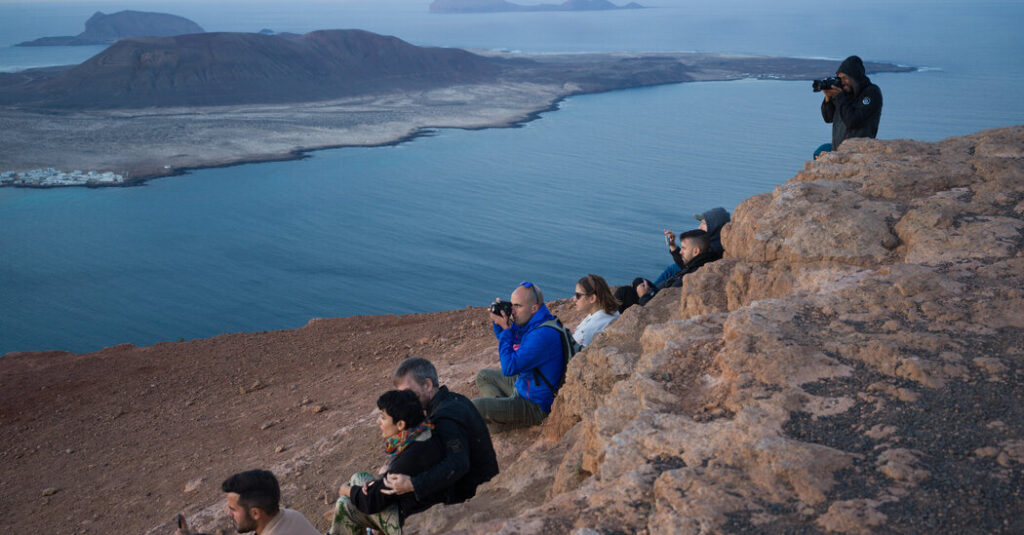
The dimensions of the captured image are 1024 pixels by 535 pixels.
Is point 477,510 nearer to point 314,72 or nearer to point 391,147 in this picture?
point 391,147

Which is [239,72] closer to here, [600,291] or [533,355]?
[600,291]

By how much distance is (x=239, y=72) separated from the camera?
4819cm

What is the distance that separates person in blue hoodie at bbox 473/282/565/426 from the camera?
16.0 ft

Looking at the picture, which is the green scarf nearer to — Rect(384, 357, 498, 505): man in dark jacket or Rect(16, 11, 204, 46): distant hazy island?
Rect(384, 357, 498, 505): man in dark jacket

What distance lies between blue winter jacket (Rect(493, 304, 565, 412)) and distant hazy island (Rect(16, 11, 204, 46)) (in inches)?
3650

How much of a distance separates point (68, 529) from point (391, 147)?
95.7ft

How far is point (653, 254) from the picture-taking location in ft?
69.3

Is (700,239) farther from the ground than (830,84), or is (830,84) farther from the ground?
(830,84)

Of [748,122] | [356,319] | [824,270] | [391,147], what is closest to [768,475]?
[824,270]

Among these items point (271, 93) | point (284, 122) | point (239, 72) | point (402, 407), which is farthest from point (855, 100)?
point (239, 72)

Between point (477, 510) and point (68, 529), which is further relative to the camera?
point (68, 529)

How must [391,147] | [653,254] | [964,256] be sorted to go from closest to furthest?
[964,256], [653,254], [391,147]

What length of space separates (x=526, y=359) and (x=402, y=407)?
65.2 inches

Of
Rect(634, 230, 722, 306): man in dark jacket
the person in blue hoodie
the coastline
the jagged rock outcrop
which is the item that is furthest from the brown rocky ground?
the coastline
